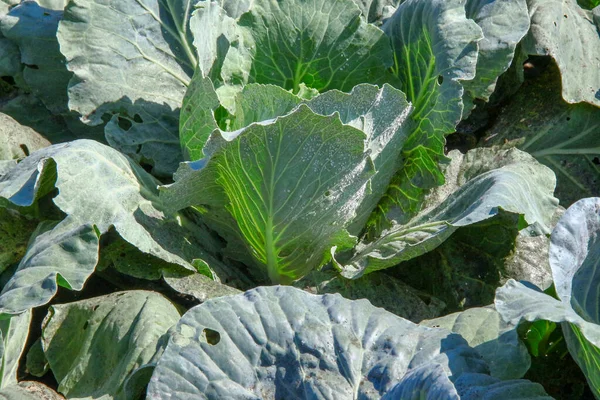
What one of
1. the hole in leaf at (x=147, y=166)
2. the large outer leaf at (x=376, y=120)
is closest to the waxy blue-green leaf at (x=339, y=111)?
the large outer leaf at (x=376, y=120)

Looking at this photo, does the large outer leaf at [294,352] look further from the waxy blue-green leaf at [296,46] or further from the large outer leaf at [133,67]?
the large outer leaf at [133,67]

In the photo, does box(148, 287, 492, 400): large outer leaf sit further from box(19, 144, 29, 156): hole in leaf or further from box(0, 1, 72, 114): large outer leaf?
box(0, 1, 72, 114): large outer leaf

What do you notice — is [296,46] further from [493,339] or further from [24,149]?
[493,339]

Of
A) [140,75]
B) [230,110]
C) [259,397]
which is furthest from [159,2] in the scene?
[259,397]

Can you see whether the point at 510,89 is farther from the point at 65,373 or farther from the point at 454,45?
the point at 65,373

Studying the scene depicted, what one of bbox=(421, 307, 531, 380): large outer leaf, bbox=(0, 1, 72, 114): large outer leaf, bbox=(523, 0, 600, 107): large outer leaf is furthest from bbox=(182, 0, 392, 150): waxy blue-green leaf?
bbox=(421, 307, 531, 380): large outer leaf
